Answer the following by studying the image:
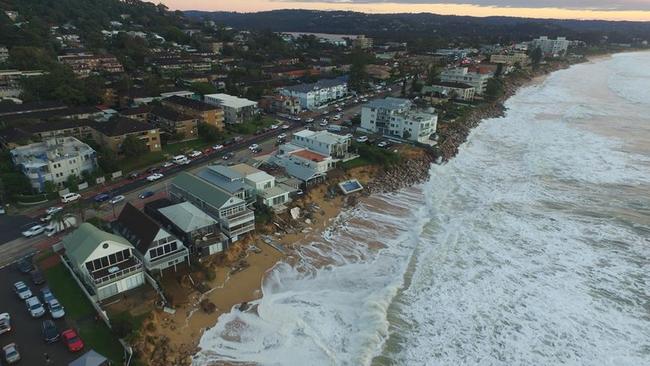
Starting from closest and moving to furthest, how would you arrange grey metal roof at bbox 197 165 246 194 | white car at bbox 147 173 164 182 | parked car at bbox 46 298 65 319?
parked car at bbox 46 298 65 319
grey metal roof at bbox 197 165 246 194
white car at bbox 147 173 164 182

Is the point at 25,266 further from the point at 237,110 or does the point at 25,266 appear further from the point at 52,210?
the point at 237,110

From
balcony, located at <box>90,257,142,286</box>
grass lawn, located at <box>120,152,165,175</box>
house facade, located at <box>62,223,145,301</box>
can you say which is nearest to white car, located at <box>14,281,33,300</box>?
house facade, located at <box>62,223,145,301</box>

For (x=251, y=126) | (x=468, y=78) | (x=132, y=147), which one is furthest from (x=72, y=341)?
(x=468, y=78)

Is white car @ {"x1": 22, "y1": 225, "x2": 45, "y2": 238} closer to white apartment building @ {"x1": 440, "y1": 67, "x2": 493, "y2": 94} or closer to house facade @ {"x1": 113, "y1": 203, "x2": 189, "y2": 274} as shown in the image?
house facade @ {"x1": 113, "y1": 203, "x2": 189, "y2": 274}

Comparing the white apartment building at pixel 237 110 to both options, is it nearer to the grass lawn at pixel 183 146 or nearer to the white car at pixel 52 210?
the grass lawn at pixel 183 146

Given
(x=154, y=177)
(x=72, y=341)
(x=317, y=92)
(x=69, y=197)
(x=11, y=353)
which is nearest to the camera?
(x=11, y=353)

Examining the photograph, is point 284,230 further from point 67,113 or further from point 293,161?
point 67,113
